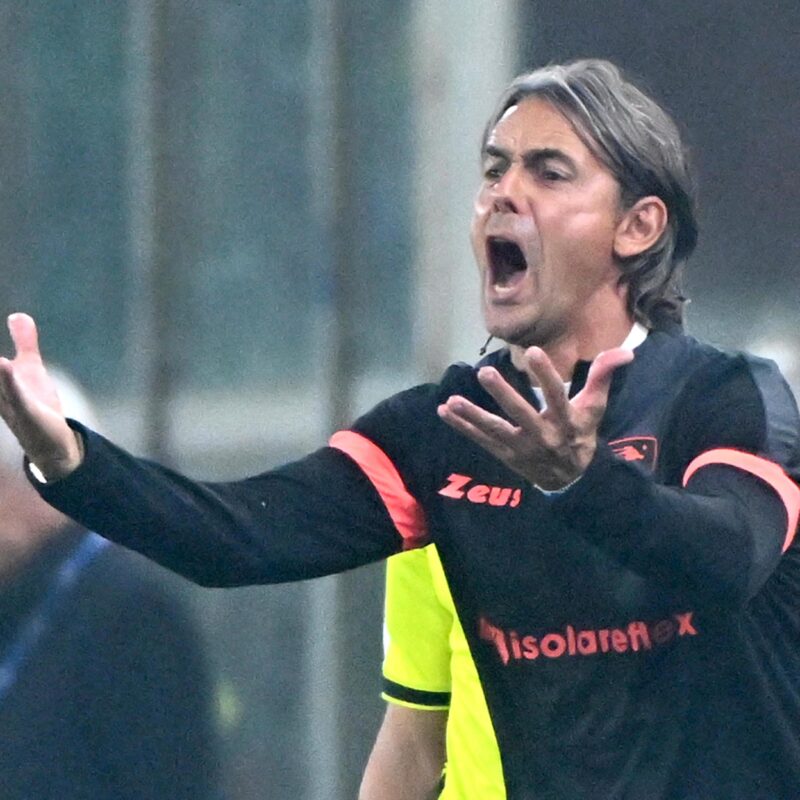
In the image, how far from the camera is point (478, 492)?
7.27ft

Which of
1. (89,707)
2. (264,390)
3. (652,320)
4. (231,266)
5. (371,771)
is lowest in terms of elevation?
(89,707)

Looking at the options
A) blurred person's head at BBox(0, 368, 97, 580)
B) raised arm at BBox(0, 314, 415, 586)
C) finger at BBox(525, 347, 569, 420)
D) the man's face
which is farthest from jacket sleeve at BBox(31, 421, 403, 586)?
blurred person's head at BBox(0, 368, 97, 580)

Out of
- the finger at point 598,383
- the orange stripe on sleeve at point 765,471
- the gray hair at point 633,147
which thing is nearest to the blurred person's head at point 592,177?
the gray hair at point 633,147

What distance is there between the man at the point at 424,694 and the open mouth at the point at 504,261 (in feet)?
1.23

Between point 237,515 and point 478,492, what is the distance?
30 centimetres

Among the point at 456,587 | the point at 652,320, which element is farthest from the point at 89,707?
the point at 652,320

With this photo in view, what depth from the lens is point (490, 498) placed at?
2.20 metres

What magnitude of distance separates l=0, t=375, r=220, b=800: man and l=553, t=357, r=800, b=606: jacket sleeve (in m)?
1.38

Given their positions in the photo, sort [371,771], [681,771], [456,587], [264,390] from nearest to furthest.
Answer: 1. [681,771]
2. [456,587]
3. [371,771]
4. [264,390]

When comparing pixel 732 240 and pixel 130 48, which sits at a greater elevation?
pixel 130 48

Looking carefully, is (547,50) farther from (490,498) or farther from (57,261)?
(490,498)

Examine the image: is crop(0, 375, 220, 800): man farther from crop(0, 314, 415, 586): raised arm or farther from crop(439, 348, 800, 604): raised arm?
crop(439, 348, 800, 604): raised arm

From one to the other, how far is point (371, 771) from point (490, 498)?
627 millimetres

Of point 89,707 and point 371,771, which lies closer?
point 371,771
